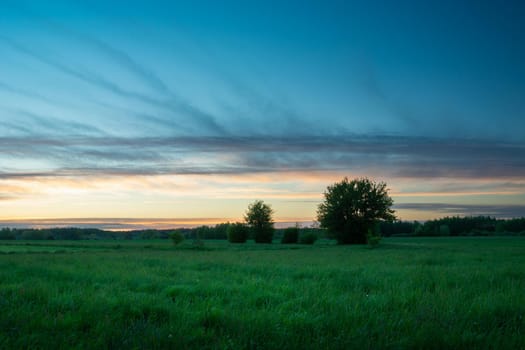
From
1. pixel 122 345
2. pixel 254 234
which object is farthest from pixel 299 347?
pixel 254 234

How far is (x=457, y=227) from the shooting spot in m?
135

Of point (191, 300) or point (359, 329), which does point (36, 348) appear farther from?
point (359, 329)

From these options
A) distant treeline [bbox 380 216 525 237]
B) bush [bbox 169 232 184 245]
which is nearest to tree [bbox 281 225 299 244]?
bush [bbox 169 232 184 245]

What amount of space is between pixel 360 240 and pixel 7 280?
61492 mm

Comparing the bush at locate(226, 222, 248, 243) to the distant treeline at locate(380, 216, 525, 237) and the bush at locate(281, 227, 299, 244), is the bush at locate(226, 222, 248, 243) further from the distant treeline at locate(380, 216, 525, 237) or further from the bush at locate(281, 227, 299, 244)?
the distant treeline at locate(380, 216, 525, 237)

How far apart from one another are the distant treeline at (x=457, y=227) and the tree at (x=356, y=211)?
69.0 meters

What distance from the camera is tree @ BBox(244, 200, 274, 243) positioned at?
299 feet

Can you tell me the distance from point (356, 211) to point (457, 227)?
8214 cm

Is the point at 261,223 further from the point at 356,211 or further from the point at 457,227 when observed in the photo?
the point at 457,227

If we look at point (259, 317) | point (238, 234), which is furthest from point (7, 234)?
point (259, 317)

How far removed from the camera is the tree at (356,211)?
6875 centimetres

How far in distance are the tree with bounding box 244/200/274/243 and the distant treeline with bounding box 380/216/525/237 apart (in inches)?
2231

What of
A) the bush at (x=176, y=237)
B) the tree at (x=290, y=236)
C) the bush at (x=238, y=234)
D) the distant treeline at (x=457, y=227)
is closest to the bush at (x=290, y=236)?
the tree at (x=290, y=236)

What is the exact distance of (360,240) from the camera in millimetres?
69438
